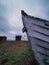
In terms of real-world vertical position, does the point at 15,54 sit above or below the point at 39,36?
below

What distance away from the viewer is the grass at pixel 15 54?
8385 mm

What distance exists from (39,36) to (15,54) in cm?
273

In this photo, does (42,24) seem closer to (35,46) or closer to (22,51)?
(35,46)

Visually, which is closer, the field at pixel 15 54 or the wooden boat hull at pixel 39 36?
the wooden boat hull at pixel 39 36

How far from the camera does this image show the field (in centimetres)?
834

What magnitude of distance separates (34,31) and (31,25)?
0.32 m

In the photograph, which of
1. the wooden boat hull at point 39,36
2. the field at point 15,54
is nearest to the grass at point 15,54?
the field at point 15,54

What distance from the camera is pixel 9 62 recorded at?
8.35 m

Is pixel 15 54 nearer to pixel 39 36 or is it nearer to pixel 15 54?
pixel 15 54

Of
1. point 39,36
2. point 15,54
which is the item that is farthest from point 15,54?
point 39,36

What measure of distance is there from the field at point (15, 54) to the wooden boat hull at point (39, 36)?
0.65m

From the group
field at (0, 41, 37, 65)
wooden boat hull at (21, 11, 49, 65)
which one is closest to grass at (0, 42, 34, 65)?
field at (0, 41, 37, 65)

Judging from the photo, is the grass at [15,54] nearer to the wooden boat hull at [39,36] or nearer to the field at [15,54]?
the field at [15,54]

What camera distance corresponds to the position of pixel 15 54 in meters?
9.63
